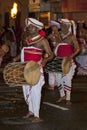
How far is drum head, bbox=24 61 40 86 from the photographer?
31.7 feet

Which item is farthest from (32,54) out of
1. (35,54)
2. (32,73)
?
(32,73)

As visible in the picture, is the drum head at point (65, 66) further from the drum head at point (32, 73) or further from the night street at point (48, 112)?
the drum head at point (32, 73)

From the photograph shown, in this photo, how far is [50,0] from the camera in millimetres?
35469

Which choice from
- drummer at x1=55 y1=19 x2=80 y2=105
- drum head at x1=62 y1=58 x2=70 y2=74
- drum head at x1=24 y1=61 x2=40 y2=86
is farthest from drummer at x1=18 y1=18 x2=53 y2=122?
drummer at x1=55 y1=19 x2=80 y2=105

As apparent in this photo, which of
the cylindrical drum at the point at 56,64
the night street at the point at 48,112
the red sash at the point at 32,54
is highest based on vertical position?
the red sash at the point at 32,54

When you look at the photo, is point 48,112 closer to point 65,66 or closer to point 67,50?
point 65,66

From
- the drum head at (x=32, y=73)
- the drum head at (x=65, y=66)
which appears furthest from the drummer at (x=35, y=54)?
the drum head at (x=65, y=66)

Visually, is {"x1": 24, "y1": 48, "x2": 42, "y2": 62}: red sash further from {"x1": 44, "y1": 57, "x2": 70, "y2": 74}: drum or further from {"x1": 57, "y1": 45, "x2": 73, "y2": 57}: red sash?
{"x1": 57, "y1": 45, "x2": 73, "y2": 57}: red sash

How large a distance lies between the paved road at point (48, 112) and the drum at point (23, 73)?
2.71ft

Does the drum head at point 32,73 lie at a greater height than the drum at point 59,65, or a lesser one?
greater

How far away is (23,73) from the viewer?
31.7 feet

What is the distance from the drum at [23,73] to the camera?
9.66 metres

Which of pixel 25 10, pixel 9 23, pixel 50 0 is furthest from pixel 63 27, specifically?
pixel 9 23

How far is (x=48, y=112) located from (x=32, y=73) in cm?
186
